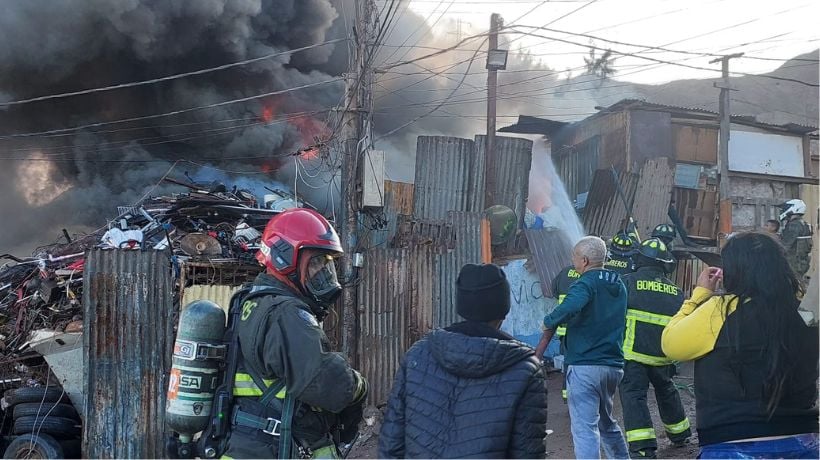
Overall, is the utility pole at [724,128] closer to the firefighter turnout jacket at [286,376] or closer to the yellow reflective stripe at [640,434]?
the yellow reflective stripe at [640,434]

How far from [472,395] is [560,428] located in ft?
16.7

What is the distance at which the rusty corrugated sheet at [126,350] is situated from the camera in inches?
278

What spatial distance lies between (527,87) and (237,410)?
2484 centimetres

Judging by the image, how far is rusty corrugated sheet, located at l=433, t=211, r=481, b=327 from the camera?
28.1 ft

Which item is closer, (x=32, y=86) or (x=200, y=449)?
(x=200, y=449)

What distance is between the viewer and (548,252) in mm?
9797

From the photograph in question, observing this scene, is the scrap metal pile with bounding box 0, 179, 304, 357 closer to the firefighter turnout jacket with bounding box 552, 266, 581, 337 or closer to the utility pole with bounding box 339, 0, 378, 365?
the utility pole with bounding box 339, 0, 378, 365

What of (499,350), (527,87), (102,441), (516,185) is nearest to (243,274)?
(102,441)

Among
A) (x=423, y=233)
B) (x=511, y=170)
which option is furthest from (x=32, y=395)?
(x=511, y=170)

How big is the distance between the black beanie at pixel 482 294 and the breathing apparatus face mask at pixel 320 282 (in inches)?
31.5

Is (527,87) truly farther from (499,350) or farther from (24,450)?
(499,350)

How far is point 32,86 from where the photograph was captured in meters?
16.6

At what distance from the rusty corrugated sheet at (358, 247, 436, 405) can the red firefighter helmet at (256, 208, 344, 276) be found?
512 centimetres

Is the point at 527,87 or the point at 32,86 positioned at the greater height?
the point at 527,87
